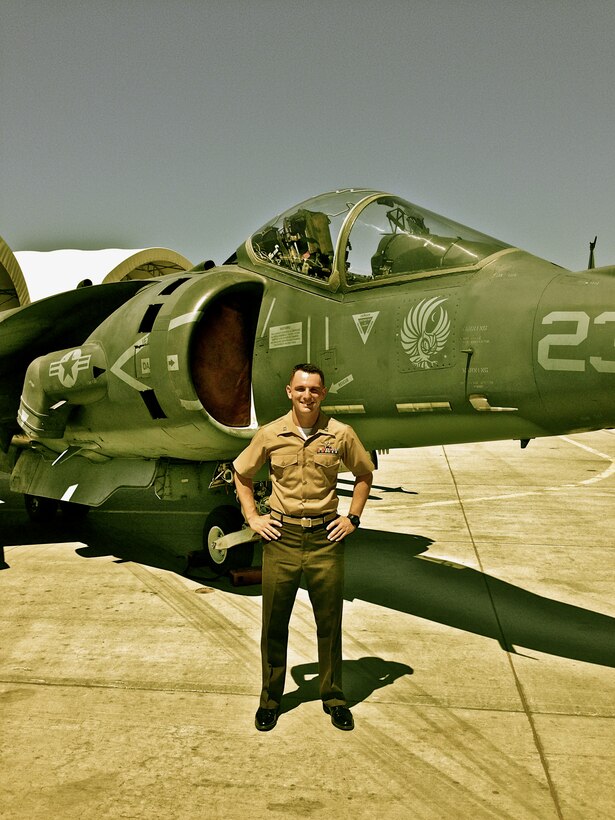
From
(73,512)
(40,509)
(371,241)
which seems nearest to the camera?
(371,241)

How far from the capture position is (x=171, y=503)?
1078 centimetres

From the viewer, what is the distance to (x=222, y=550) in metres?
6.51

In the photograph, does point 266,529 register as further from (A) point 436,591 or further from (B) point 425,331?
(A) point 436,591

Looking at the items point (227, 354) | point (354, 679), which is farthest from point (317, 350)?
point (354, 679)

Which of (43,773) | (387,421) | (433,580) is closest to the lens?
(43,773)

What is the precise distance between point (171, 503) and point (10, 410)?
3023 mm

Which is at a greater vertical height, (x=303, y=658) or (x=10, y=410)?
(x=10, y=410)

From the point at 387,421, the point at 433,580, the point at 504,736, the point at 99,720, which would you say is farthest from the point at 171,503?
the point at 504,736

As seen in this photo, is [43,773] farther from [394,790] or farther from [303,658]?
[303,658]

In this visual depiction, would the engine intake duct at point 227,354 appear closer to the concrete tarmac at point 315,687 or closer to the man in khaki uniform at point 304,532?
the concrete tarmac at point 315,687

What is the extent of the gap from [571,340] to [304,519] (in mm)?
1803

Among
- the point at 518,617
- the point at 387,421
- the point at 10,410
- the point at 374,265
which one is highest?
the point at 374,265

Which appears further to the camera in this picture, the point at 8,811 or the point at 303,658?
the point at 303,658

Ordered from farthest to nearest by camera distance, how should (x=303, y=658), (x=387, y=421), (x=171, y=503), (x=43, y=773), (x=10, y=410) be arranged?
(x=171, y=503) < (x=10, y=410) < (x=387, y=421) < (x=303, y=658) < (x=43, y=773)
